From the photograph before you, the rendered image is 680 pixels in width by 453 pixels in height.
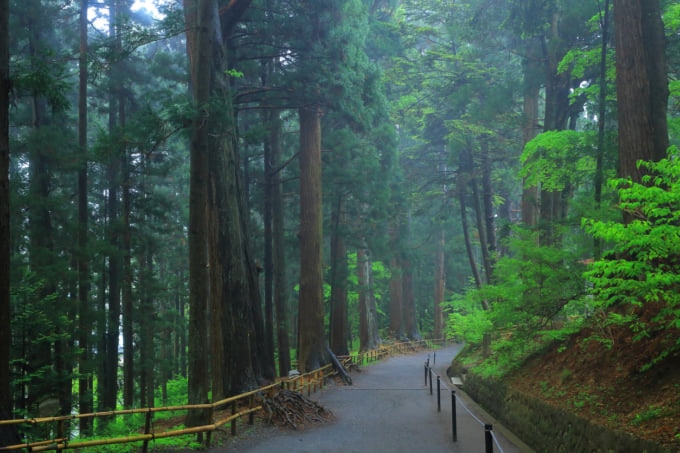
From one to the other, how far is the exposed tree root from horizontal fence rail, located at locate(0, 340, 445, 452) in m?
0.25

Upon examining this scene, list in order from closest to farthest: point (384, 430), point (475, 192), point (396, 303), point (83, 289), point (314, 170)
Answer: point (384, 430)
point (83, 289)
point (314, 170)
point (475, 192)
point (396, 303)

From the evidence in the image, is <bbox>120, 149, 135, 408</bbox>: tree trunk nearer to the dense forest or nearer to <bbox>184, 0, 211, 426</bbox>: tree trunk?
the dense forest

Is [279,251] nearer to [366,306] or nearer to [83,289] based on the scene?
[83,289]

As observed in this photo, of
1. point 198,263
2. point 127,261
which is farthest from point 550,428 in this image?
point 127,261

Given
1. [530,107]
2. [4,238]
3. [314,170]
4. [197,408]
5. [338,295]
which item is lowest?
[197,408]

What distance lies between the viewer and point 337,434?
12.0 metres

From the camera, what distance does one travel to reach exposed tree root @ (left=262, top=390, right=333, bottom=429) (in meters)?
13.0

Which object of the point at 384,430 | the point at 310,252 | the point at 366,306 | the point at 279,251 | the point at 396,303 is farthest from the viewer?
the point at 396,303

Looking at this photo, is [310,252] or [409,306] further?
[409,306]

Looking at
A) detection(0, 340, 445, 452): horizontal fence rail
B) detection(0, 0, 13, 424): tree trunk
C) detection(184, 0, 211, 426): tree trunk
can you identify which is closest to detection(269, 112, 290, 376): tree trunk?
detection(0, 340, 445, 452): horizontal fence rail

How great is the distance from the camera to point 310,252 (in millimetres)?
22781

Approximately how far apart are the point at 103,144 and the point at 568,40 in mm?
13465

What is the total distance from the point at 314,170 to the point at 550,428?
15345mm

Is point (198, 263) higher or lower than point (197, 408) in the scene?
higher
